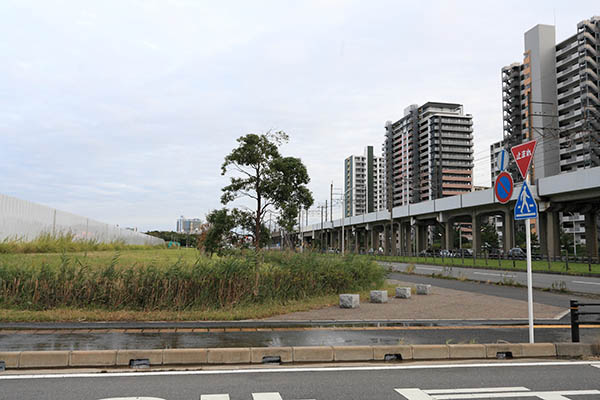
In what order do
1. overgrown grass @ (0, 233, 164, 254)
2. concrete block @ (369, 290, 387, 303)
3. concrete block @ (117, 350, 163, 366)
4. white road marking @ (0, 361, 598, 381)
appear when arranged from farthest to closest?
1. overgrown grass @ (0, 233, 164, 254)
2. concrete block @ (369, 290, 387, 303)
3. concrete block @ (117, 350, 163, 366)
4. white road marking @ (0, 361, 598, 381)

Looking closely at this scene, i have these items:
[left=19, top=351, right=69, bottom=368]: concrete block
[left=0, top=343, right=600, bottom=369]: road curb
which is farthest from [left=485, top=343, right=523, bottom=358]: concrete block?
[left=19, top=351, right=69, bottom=368]: concrete block

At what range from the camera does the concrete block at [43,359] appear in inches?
265

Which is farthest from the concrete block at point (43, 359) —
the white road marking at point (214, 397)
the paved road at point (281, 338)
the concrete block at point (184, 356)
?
the white road marking at point (214, 397)

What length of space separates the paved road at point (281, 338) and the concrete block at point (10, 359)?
477mm

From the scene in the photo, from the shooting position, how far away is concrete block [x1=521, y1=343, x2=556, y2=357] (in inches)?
308

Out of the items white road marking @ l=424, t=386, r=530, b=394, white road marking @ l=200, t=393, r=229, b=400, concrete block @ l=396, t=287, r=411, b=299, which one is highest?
concrete block @ l=396, t=287, r=411, b=299

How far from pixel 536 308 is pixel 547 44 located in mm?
94464

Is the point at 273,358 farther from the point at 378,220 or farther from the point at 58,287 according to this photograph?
the point at 378,220

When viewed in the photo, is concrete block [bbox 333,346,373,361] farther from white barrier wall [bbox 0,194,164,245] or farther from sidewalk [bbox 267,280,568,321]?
white barrier wall [bbox 0,194,164,245]

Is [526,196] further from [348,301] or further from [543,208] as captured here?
[543,208]

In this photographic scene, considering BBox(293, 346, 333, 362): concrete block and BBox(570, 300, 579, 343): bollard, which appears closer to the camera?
BBox(293, 346, 333, 362): concrete block

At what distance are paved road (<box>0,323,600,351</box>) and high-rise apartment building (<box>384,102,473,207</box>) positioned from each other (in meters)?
127

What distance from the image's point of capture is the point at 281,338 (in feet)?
28.0

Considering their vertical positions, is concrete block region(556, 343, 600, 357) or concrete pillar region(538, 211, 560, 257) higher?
concrete pillar region(538, 211, 560, 257)
